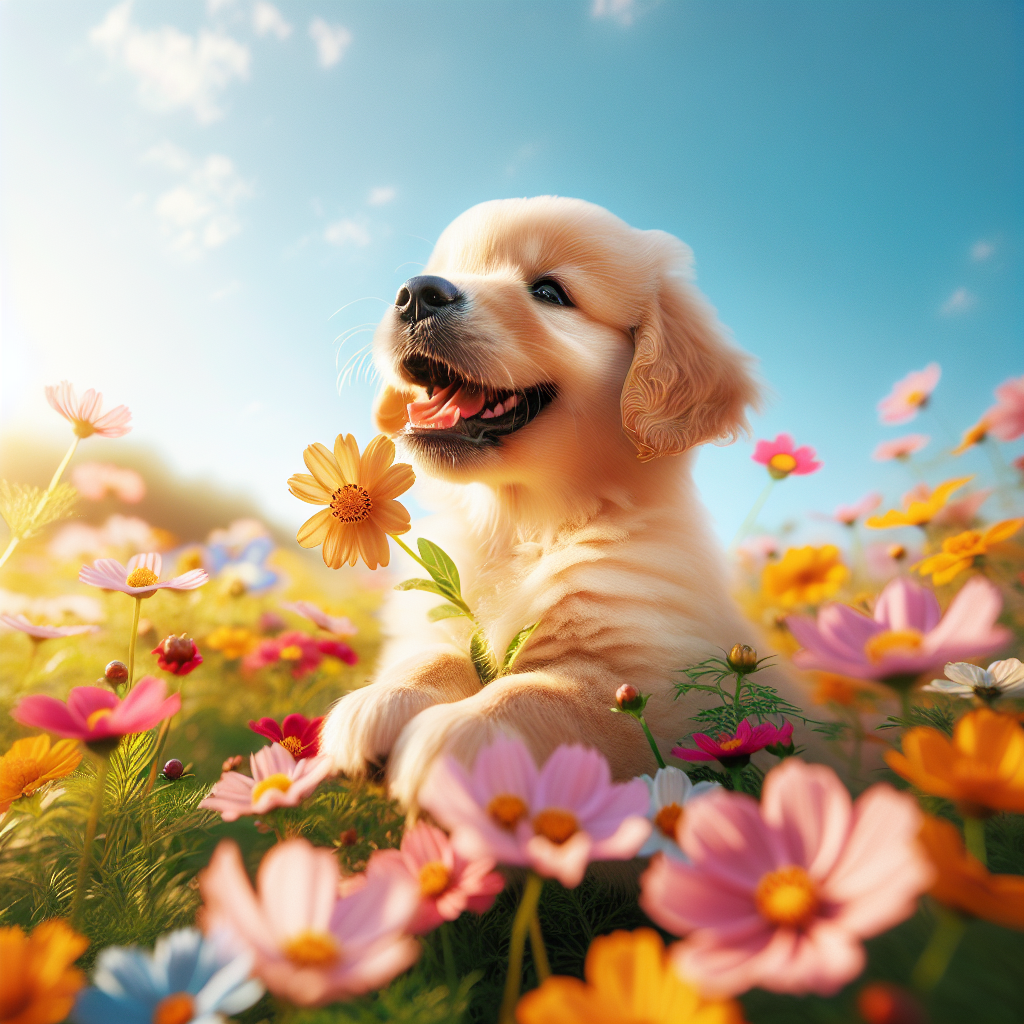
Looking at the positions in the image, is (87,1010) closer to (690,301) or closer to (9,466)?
(690,301)

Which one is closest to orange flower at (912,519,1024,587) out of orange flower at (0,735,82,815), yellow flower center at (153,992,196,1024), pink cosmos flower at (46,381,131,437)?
yellow flower center at (153,992,196,1024)

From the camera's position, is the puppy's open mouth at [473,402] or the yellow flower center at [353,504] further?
the puppy's open mouth at [473,402]

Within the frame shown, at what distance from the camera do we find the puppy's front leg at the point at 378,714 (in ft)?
3.36

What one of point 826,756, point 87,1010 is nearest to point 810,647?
point 87,1010

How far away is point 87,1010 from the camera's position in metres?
0.43

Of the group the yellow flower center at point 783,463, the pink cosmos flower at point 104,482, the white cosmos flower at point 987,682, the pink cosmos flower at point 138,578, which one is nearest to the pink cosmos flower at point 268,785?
the pink cosmos flower at point 138,578

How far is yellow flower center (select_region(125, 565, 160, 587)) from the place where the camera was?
1.05 metres

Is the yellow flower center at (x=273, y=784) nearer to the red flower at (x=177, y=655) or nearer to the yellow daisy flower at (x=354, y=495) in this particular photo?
the yellow daisy flower at (x=354, y=495)

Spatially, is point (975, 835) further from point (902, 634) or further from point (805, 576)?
point (805, 576)

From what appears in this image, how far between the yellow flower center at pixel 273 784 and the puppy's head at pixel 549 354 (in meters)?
0.92

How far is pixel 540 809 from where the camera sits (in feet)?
1.77

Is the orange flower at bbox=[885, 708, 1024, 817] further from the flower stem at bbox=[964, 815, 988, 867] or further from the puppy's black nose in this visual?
the puppy's black nose

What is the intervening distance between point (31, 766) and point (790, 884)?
93 cm

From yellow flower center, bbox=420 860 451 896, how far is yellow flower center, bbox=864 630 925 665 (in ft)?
1.41
